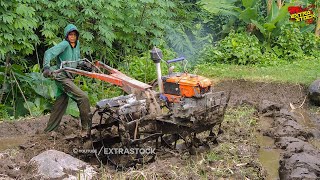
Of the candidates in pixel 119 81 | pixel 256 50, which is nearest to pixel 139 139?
pixel 119 81

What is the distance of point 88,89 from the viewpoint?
34.1ft

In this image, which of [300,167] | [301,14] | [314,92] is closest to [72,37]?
[300,167]

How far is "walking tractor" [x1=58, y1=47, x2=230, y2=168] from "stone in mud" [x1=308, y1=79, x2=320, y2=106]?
4040 millimetres

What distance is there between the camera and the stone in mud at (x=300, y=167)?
5596 mm

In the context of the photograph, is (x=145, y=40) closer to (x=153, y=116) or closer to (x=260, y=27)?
(x=260, y=27)

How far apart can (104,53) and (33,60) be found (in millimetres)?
1662

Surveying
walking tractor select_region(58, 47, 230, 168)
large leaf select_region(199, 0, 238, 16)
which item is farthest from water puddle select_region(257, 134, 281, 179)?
large leaf select_region(199, 0, 238, 16)

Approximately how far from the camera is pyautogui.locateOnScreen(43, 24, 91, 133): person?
22.8 ft

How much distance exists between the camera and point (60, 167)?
577 cm

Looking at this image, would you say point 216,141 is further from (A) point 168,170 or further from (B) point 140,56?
(B) point 140,56

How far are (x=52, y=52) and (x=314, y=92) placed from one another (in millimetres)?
5541

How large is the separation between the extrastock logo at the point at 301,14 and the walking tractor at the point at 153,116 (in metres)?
9.01

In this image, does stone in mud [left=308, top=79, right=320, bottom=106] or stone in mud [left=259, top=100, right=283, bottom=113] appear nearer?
stone in mud [left=259, top=100, right=283, bottom=113]

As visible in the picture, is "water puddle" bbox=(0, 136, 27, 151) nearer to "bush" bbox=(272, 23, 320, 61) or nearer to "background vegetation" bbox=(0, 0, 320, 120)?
"background vegetation" bbox=(0, 0, 320, 120)
